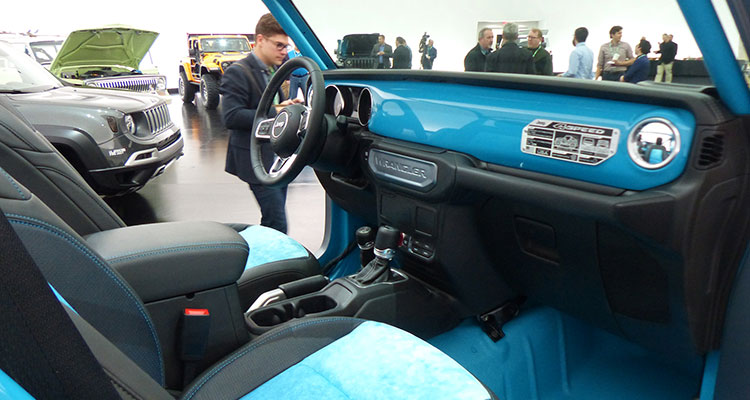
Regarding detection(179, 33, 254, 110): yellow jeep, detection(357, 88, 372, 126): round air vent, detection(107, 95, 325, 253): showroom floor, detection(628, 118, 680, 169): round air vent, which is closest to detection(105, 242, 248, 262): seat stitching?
detection(357, 88, 372, 126): round air vent

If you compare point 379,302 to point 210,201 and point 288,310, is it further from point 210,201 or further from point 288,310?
point 210,201

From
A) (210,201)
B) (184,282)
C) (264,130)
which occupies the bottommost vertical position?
(210,201)

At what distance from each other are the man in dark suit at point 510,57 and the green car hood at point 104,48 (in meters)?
7.50

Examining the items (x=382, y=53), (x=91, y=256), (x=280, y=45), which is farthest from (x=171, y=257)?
(x=280, y=45)

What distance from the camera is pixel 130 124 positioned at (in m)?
4.19

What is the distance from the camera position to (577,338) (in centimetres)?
168

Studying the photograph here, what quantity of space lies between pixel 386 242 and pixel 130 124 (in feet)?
11.0

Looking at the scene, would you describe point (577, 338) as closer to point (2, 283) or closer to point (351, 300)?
point (351, 300)

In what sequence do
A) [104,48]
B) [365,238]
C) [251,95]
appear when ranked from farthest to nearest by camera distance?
[104,48] → [251,95] → [365,238]

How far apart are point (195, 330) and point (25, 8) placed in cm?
1382

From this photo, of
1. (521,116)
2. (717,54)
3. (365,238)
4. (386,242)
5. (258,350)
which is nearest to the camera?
(717,54)

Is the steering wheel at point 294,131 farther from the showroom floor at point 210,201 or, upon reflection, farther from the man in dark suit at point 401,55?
the showroom floor at point 210,201

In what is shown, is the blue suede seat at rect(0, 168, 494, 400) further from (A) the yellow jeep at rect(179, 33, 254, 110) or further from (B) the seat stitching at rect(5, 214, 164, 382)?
(A) the yellow jeep at rect(179, 33, 254, 110)

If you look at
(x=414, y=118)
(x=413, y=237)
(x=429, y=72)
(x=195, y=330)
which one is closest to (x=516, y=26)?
(x=429, y=72)
